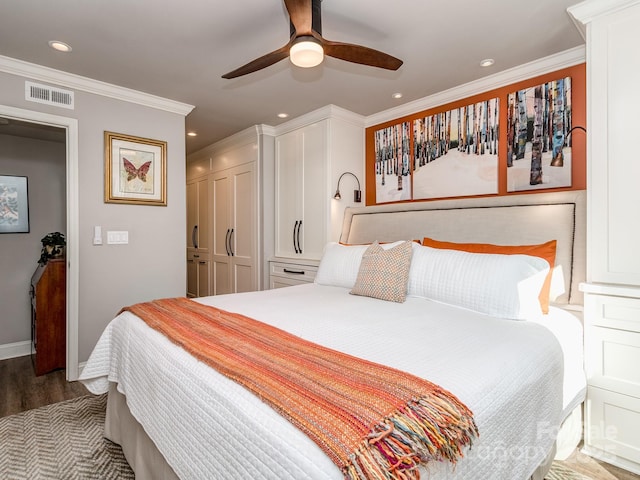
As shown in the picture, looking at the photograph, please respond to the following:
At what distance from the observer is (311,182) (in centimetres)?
365

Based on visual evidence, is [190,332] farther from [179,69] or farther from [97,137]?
[97,137]

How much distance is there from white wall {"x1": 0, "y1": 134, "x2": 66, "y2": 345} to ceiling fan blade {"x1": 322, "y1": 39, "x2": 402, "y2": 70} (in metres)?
3.62

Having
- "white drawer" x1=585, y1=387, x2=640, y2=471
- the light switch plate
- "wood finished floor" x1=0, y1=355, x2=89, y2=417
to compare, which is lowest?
"wood finished floor" x1=0, y1=355, x2=89, y2=417

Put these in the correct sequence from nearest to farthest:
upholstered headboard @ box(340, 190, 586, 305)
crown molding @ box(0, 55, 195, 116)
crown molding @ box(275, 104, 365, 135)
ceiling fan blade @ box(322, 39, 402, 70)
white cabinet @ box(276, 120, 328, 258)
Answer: ceiling fan blade @ box(322, 39, 402, 70), upholstered headboard @ box(340, 190, 586, 305), crown molding @ box(0, 55, 195, 116), crown molding @ box(275, 104, 365, 135), white cabinet @ box(276, 120, 328, 258)

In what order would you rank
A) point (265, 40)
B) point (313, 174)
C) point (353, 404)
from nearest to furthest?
point (353, 404)
point (265, 40)
point (313, 174)

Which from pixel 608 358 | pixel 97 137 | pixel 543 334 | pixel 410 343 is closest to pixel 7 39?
pixel 97 137

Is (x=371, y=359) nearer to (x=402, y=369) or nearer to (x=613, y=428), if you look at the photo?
(x=402, y=369)

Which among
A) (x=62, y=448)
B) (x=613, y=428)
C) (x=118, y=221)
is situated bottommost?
(x=62, y=448)

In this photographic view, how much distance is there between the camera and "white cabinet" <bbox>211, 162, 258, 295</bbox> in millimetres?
4199

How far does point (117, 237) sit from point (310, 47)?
2.38 metres

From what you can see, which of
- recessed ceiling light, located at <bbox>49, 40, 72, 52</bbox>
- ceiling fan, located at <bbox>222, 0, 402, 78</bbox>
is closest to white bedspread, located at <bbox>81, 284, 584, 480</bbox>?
ceiling fan, located at <bbox>222, 0, 402, 78</bbox>

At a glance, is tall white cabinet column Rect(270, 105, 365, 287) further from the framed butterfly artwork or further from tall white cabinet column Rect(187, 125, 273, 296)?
the framed butterfly artwork

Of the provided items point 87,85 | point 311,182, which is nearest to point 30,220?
point 87,85

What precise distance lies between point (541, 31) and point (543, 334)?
6.08ft
